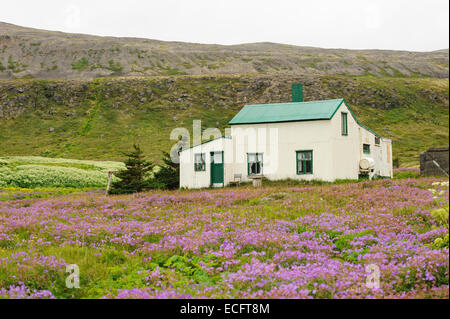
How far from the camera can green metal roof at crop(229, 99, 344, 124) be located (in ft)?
108

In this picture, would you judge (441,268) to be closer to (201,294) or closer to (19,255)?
(201,294)

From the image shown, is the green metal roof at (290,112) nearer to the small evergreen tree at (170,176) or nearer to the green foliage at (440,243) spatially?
the small evergreen tree at (170,176)

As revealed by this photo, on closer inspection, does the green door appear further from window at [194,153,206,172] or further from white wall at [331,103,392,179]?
white wall at [331,103,392,179]

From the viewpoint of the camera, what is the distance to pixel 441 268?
6832 mm

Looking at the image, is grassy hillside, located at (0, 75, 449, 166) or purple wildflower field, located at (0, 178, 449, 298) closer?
purple wildflower field, located at (0, 178, 449, 298)

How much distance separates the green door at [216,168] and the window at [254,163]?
2502 mm

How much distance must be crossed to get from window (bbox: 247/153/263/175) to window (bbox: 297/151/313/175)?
337cm

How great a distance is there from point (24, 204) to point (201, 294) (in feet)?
71.7

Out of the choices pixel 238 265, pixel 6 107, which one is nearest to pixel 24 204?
pixel 238 265

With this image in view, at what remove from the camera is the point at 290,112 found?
1366 inches

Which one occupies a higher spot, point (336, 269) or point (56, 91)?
point (56, 91)

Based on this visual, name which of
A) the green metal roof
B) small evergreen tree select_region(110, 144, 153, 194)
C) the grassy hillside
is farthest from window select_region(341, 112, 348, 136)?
the grassy hillside

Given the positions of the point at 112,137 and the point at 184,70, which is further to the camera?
the point at 184,70

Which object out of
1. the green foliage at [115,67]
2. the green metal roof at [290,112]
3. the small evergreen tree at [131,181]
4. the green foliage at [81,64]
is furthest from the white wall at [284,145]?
the green foliage at [81,64]
